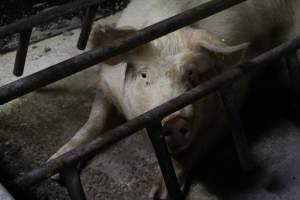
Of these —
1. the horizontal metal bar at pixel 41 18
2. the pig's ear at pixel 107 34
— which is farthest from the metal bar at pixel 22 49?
the pig's ear at pixel 107 34

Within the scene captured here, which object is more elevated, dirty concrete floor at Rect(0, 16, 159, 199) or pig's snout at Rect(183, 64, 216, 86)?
pig's snout at Rect(183, 64, 216, 86)

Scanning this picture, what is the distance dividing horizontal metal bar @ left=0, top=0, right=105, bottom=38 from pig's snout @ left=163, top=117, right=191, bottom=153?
2.29 ft

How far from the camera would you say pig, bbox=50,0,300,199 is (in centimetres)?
224

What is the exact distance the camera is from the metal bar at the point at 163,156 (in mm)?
1619

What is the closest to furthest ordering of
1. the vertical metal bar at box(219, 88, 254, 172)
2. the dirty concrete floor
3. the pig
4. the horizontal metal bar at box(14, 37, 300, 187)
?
the horizontal metal bar at box(14, 37, 300, 187), the vertical metal bar at box(219, 88, 254, 172), the pig, the dirty concrete floor

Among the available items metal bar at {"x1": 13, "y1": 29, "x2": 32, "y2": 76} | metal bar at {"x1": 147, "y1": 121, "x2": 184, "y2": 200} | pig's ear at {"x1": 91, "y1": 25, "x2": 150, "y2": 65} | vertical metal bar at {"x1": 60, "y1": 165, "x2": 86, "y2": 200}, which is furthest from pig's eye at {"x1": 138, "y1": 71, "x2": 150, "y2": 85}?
vertical metal bar at {"x1": 60, "y1": 165, "x2": 86, "y2": 200}

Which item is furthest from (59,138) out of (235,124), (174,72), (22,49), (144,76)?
(235,124)

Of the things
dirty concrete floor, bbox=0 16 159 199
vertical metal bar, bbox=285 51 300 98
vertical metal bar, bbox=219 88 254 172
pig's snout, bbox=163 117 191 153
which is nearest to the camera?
vertical metal bar, bbox=219 88 254 172

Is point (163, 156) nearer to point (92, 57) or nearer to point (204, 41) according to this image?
point (92, 57)

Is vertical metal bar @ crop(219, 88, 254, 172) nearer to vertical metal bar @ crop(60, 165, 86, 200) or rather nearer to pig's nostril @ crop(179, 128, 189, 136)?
pig's nostril @ crop(179, 128, 189, 136)

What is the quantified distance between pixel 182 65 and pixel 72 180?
3.08ft

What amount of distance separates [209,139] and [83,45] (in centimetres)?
78

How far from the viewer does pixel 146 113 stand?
1.56 m

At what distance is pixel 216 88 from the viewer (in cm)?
167
